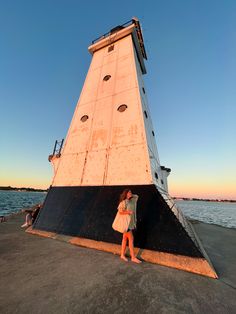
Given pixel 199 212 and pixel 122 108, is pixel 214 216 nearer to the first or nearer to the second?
pixel 199 212

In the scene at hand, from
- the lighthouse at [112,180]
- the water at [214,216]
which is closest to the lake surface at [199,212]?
the water at [214,216]

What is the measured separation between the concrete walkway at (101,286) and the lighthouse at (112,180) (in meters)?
0.59

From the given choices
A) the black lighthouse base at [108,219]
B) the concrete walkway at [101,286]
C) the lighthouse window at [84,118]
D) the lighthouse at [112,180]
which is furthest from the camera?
the lighthouse window at [84,118]

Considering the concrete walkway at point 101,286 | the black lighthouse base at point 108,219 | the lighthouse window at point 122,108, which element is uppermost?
the lighthouse window at point 122,108

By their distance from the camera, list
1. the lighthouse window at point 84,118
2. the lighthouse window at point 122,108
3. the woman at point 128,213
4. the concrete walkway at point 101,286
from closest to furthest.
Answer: the concrete walkway at point 101,286 < the woman at point 128,213 < the lighthouse window at point 122,108 < the lighthouse window at point 84,118

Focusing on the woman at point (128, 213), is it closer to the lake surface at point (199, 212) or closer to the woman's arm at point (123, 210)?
the woman's arm at point (123, 210)

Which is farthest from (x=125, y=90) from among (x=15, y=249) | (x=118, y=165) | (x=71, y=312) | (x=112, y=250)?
(x=71, y=312)

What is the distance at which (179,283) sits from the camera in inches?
122

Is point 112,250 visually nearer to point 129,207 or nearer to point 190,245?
point 129,207

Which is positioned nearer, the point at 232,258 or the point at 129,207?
the point at 129,207

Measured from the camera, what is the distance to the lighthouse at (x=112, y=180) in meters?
→ 4.47

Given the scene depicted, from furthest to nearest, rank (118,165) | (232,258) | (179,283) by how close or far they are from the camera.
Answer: (118,165), (232,258), (179,283)

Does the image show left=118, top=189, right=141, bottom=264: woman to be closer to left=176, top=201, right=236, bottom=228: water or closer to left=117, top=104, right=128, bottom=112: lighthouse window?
left=117, top=104, right=128, bottom=112: lighthouse window

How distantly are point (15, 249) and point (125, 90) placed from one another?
25.5ft
